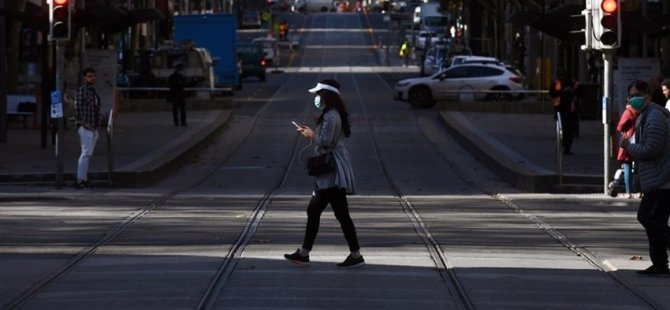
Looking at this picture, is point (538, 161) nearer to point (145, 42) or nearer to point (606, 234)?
point (606, 234)

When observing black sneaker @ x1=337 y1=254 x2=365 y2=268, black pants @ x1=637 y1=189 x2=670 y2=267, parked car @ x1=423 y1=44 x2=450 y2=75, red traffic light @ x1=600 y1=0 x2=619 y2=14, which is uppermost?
red traffic light @ x1=600 y1=0 x2=619 y2=14

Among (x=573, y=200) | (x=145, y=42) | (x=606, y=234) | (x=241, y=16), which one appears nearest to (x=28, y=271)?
(x=606, y=234)

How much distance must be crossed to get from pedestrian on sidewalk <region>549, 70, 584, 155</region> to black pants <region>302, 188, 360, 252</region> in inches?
711

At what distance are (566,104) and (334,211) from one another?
19263 mm

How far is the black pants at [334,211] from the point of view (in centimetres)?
1470

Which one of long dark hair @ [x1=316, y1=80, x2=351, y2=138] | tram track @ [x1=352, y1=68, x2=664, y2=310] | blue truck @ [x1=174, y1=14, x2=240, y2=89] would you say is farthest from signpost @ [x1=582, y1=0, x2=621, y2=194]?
blue truck @ [x1=174, y1=14, x2=240, y2=89]

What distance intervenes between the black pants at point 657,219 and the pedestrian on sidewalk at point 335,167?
2.61 meters

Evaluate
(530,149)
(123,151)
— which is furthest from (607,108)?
(123,151)

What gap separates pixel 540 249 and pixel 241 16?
139 meters

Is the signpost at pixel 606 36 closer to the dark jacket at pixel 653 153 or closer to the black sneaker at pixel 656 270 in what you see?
the black sneaker at pixel 656 270

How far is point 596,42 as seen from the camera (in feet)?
81.8

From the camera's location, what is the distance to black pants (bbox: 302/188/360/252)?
1470 centimetres

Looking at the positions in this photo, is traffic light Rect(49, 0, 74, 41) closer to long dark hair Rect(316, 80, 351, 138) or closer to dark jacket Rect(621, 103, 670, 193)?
long dark hair Rect(316, 80, 351, 138)

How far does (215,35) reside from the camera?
6994 centimetres
